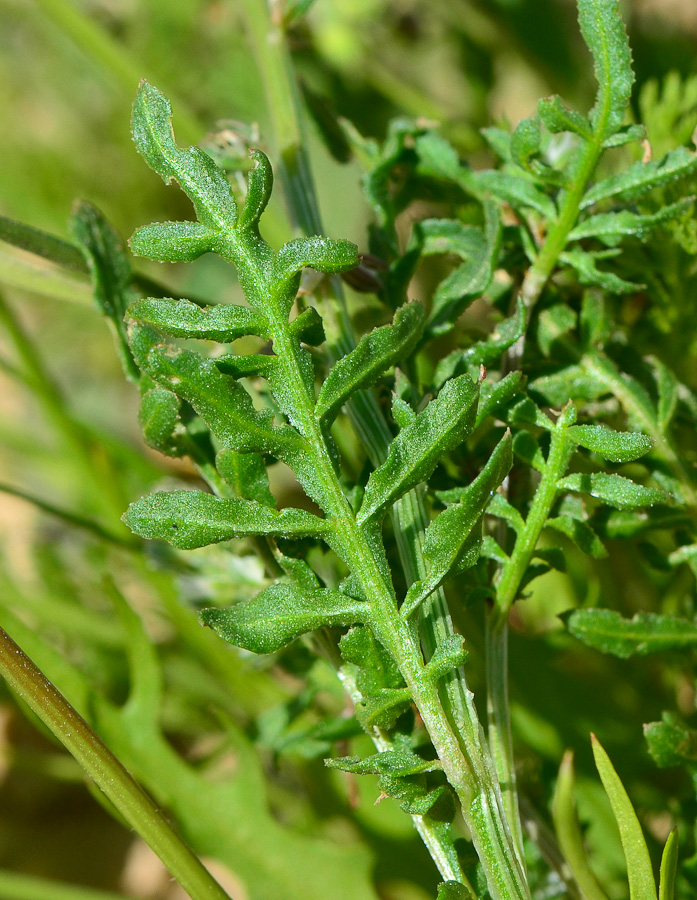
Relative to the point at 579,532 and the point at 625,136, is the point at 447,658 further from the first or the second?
the point at 625,136

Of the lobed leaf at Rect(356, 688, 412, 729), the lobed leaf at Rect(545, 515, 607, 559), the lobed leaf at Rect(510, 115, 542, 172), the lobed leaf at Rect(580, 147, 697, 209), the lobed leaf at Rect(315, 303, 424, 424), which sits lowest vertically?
the lobed leaf at Rect(356, 688, 412, 729)

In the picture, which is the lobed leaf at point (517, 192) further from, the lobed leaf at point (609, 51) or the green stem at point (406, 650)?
the green stem at point (406, 650)

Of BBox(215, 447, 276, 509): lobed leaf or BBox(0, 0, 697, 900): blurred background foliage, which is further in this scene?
BBox(0, 0, 697, 900): blurred background foliage

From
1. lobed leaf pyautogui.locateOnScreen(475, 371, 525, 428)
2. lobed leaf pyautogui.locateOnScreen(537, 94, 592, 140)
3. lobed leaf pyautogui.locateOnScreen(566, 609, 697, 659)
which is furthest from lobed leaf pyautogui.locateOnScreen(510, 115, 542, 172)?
lobed leaf pyautogui.locateOnScreen(566, 609, 697, 659)

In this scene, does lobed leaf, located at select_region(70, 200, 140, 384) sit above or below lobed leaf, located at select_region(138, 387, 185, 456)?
above

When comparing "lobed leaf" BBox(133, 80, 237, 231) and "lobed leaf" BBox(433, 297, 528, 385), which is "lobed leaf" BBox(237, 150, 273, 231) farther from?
"lobed leaf" BBox(433, 297, 528, 385)

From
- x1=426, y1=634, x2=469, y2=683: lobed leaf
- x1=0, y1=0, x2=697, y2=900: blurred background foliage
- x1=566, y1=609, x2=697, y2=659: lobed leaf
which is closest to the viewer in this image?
x1=426, y1=634, x2=469, y2=683: lobed leaf

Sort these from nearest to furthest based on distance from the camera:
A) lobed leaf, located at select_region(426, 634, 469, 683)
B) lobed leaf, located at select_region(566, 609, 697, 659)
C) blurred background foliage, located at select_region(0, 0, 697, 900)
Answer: lobed leaf, located at select_region(426, 634, 469, 683) < lobed leaf, located at select_region(566, 609, 697, 659) < blurred background foliage, located at select_region(0, 0, 697, 900)
